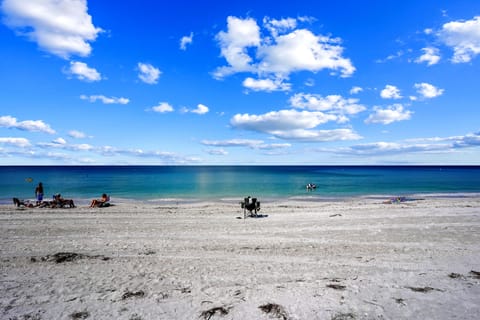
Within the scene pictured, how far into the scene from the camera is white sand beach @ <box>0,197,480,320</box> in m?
6.11

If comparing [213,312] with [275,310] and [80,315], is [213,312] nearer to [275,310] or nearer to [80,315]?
[275,310]

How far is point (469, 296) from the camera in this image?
664 cm

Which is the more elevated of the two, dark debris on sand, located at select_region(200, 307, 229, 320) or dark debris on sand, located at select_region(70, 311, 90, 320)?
dark debris on sand, located at select_region(70, 311, 90, 320)

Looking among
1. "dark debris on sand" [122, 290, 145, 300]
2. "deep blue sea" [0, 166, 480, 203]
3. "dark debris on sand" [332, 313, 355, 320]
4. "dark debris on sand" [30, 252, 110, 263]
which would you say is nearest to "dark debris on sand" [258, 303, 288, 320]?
"dark debris on sand" [332, 313, 355, 320]

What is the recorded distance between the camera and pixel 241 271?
8430 millimetres

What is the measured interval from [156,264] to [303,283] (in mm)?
4692

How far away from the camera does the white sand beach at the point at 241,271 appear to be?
6.11 m

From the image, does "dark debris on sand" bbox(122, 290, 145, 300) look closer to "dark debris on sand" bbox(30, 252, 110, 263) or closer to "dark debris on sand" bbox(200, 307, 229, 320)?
"dark debris on sand" bbox(200, 307, 229, 320)

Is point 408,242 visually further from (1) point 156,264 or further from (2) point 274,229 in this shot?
(1) point 156,264

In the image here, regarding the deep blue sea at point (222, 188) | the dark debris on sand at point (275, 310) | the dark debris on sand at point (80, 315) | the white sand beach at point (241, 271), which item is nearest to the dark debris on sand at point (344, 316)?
the white sand beach at point (241, 271)

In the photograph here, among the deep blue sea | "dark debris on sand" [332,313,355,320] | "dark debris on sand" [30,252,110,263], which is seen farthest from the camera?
the deep blue sea

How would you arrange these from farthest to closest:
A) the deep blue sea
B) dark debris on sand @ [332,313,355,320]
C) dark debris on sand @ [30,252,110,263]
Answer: the deep blue sea, dark debris on sand @ [30,252,110,263], dark debris on sand @ [332,313,355,320]

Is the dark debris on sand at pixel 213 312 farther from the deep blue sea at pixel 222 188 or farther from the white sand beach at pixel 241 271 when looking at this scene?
the deep blue sea at pixel 222 188

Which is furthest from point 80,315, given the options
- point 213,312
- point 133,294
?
point 213,312
